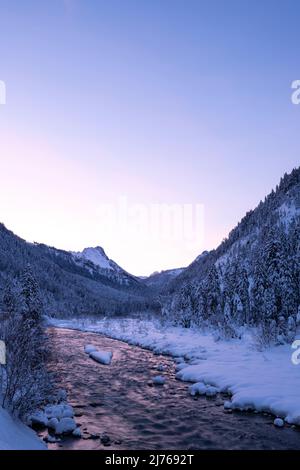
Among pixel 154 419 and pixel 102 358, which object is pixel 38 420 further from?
pixel 102 358

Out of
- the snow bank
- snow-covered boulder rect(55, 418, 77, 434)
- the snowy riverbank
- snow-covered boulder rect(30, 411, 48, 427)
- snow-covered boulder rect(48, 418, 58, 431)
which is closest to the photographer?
the snow bank

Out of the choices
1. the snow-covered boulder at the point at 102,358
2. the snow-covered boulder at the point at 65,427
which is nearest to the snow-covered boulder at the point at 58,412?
the snow-covered boulder at the point at 65,427

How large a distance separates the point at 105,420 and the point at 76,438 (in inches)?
104

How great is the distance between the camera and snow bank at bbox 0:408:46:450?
11.1 m

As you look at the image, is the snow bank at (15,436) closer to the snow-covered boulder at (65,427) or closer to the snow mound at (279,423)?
the snow-covered boulder at (65,427)

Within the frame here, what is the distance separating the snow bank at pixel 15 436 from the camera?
11141 millimetres

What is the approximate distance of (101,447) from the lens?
13.6 meters

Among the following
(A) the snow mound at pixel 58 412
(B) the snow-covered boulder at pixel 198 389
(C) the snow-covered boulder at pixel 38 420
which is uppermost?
(C) the snow-covered boulder at pixel 38 420

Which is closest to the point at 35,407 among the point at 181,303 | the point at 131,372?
the point at 131,372

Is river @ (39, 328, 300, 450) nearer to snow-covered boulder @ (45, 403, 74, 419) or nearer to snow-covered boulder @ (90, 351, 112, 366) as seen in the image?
snow-covered boulder @ (45, 403, 74, 419)

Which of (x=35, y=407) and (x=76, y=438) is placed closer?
(x=76, y=438)

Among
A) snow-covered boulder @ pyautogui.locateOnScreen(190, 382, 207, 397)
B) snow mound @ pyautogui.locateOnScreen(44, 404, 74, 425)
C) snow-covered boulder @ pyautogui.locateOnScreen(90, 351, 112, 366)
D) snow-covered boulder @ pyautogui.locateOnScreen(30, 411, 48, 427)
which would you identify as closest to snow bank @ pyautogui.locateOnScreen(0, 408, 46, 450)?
snow-covered boulder @ pyautogui.locateOnScreen(30, 411, 48, 427)
